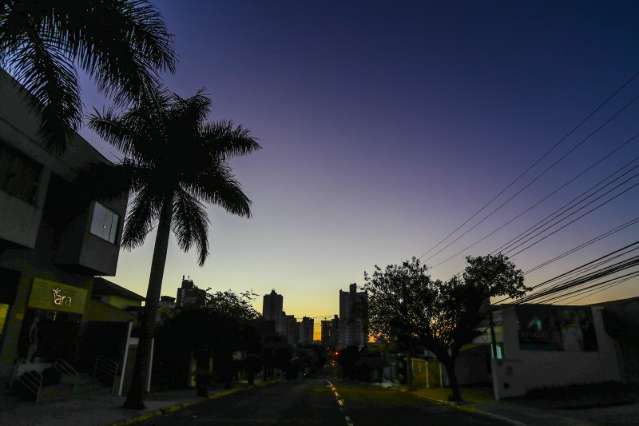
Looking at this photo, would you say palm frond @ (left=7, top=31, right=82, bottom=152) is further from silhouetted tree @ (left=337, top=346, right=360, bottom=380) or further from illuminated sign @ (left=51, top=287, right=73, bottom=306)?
silhouetted tree @ (left=337, top=346, right=360, bottom=380)

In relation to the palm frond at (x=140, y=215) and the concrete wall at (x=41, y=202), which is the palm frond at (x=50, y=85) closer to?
the concrete wall at (x=41, y=202)

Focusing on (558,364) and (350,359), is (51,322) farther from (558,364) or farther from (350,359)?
(350,359)

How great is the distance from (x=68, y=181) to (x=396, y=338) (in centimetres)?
2367

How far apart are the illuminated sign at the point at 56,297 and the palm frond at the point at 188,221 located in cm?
602

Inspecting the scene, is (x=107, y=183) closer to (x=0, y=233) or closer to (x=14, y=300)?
(x=0, y=233)

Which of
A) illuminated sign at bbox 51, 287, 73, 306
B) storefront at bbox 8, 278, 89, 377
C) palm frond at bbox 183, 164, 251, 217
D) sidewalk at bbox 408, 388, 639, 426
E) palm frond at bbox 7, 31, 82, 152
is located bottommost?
sidewalk at bbox 408, 388, 639, 426

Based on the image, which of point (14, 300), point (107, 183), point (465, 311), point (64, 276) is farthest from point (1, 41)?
point (465, 311)

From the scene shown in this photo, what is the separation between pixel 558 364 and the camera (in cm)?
2948

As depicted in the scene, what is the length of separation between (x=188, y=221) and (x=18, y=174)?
6960mm

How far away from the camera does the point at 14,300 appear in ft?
60.5

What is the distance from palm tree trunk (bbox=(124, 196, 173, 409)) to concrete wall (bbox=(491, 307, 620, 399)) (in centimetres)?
2098

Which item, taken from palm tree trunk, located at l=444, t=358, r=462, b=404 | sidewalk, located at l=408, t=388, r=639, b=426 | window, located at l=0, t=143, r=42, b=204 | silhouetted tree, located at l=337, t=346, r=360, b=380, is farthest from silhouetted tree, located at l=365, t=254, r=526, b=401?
silhouetted tree, located at l=337, t=346, r=360, b=380

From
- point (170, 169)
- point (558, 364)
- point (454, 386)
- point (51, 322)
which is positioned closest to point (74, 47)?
point (170, 169)

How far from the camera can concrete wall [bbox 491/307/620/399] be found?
28.7 meters
